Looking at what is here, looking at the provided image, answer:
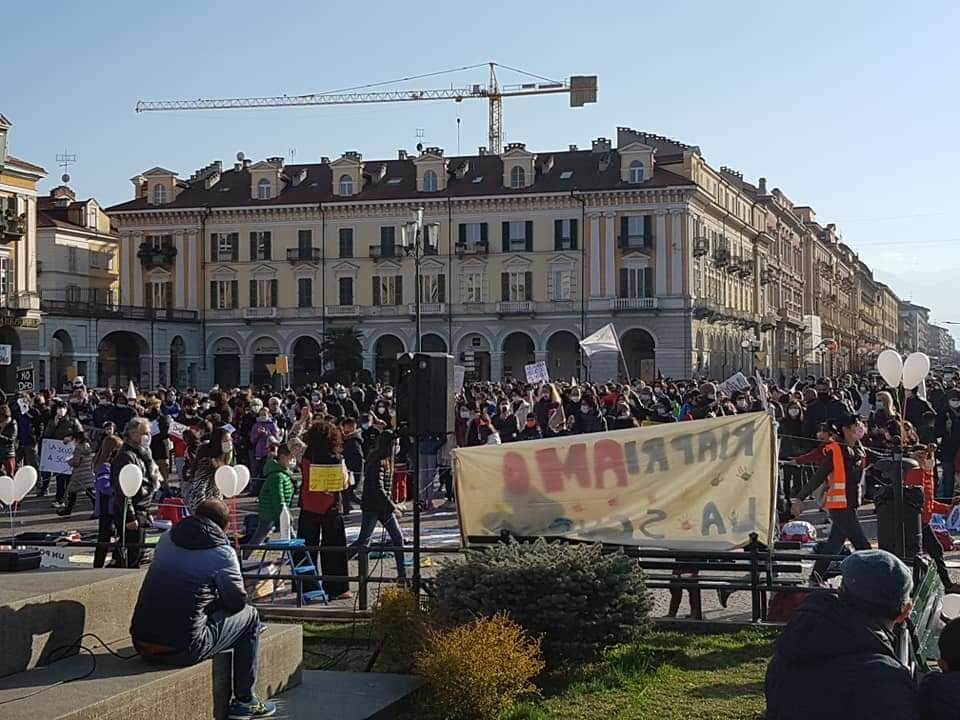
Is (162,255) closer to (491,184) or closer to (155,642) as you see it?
(491,184)

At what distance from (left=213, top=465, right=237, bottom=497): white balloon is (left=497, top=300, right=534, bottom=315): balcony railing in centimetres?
5938

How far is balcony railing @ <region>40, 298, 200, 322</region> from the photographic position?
64188 mm

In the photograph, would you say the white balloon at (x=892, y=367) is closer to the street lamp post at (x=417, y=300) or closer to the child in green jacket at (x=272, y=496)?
the street lamp post at (x=417, y=300)

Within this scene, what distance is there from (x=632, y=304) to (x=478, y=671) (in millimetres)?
62647

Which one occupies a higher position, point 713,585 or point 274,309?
point 274,309

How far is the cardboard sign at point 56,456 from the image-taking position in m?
19.0

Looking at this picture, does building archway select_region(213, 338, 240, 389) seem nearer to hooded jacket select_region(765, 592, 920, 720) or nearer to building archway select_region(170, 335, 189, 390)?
building archway select_region(170, 335, 189, 390)

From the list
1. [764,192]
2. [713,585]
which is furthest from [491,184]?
[713,585]

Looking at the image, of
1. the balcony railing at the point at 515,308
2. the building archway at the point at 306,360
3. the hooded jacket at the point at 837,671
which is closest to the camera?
the hooded jacket at the point at 837,671

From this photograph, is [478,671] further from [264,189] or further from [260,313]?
[264,189]

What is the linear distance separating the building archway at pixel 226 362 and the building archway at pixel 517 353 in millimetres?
16678

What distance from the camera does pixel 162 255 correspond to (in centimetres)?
7581

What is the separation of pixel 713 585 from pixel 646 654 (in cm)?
100

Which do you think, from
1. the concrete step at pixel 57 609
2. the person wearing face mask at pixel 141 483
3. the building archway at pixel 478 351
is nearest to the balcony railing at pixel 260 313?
the building archway at pixel 478 351
